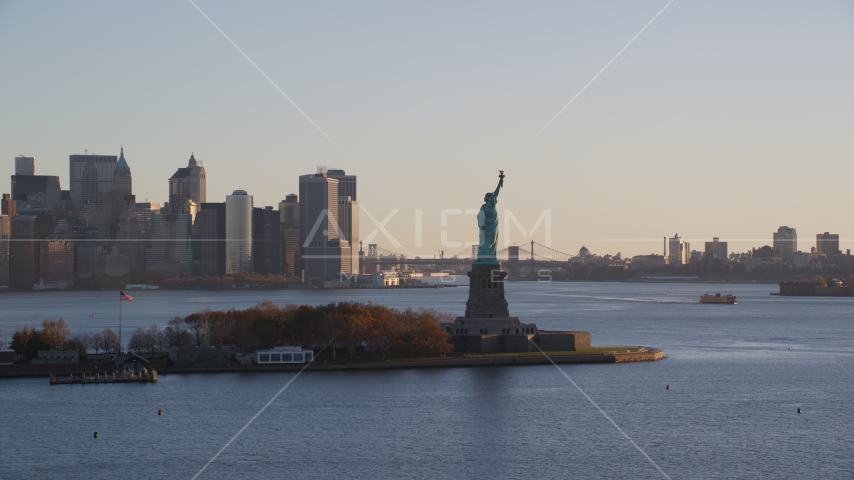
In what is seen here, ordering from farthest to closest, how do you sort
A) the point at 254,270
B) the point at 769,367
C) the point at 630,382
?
1. the point at 254,270
2. the point at 769,367
3. the point at 630,382

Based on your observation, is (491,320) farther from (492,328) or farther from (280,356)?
(280,356)

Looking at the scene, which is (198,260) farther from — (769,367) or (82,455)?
(82,455)

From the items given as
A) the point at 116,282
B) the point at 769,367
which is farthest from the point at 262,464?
the point at 116,282

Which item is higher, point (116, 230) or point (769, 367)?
point (116, 230)

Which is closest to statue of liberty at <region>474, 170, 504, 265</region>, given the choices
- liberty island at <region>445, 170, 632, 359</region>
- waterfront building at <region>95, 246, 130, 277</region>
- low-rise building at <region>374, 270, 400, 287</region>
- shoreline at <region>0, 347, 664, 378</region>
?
liberty island at <region>445, 170, 632, 359</region>

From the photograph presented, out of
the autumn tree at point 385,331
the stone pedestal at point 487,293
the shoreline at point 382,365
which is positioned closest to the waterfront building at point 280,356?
the shoreline at point 382,365

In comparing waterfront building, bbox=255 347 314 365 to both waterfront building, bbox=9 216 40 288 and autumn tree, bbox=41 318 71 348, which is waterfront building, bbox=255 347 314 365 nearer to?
autumn tree, bbox=41 318 71 348

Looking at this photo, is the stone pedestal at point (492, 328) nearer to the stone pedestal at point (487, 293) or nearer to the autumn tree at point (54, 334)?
the stone pedestal at point (487, 293)
